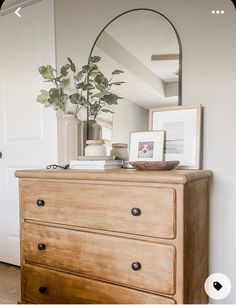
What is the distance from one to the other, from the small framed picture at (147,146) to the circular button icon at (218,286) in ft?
2.31

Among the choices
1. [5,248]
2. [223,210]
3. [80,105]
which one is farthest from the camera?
[5,248]

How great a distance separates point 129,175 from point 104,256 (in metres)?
0.42

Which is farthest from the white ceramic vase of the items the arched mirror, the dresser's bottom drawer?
the dresser's bottom drawer

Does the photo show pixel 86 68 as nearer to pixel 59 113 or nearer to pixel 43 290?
pixel 59 113

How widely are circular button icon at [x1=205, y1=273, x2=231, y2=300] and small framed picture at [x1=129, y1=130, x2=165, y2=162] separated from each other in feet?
2.31

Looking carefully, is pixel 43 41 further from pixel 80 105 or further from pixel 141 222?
pixel 141 222

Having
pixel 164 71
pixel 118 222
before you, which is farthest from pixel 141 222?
pixel 164 71

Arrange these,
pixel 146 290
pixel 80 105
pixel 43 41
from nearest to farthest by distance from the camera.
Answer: pixel 146 290
pixel 80 105
pixel 43 41

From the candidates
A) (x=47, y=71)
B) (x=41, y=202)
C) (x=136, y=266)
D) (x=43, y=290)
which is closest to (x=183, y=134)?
(x=136, y=266)

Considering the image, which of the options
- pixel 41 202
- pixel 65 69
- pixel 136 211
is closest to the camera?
pixel 136 211

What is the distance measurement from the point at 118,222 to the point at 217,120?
0.77 meters

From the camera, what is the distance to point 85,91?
6.48ft

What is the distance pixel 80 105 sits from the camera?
78.1 inches

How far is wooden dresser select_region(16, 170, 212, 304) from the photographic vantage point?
3.96 ft
